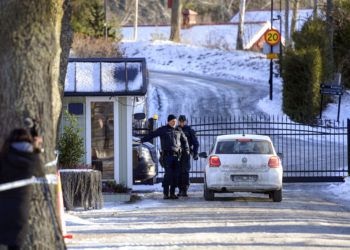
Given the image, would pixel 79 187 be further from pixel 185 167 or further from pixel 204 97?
pixel 204 97

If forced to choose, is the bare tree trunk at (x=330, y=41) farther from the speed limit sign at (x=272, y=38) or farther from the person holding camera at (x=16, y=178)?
the person holding camera at (x=16, y=178)

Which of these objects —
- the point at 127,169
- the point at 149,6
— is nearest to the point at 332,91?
the point at 127,169

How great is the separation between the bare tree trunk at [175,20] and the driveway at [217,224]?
41.1 meters

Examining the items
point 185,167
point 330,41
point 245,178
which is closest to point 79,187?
point 185,167

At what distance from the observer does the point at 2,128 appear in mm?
9555

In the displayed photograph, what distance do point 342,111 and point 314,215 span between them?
2243 cm

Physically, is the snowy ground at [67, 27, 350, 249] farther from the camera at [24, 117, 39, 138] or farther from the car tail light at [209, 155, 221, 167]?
the camera at [24, 117, 39, 138]

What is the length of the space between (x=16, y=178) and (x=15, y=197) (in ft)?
0.61

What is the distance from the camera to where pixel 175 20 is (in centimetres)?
6072

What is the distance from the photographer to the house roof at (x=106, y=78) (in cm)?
1898

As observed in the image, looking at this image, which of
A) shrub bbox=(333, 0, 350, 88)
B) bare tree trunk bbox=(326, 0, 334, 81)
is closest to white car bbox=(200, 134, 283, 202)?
bare tree trunk bbox=(326, 0, 334, 81)

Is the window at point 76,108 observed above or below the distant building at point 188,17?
below

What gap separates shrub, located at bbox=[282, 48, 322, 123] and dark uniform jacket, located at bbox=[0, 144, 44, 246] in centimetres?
2718

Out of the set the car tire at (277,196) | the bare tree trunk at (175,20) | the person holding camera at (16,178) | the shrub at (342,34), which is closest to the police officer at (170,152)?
the car tire at (277,196)
